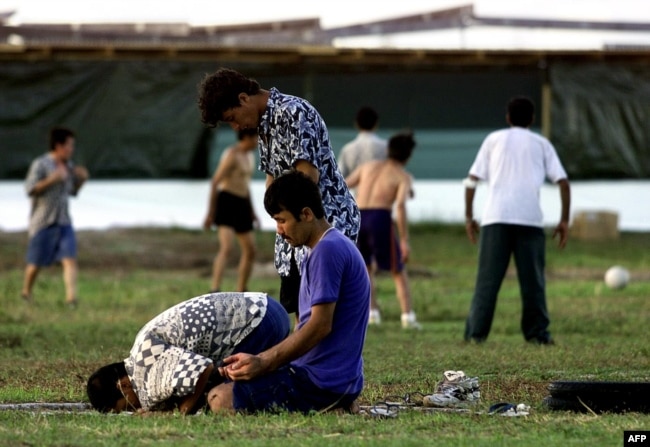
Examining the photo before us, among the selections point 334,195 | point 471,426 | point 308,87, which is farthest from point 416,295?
point 471,426

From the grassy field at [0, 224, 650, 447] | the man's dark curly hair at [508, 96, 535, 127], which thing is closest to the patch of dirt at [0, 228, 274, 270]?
the grassy field at [0, 224, 650, 447]

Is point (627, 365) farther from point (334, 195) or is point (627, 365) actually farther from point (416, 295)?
point (416, 295)

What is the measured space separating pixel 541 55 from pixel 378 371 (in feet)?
42.4

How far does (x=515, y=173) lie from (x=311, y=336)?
497 cm

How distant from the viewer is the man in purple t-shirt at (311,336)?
655 centimetres

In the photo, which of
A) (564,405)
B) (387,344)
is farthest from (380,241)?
(564,405)

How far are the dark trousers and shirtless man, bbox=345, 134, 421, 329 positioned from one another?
190 cm

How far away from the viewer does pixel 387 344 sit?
1119 cm

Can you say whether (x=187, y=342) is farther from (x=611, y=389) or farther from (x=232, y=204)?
(x=232, y=204)

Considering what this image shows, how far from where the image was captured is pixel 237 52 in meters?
20.6

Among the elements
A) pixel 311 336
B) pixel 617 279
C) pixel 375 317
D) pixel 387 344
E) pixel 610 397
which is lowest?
pixel 617 279

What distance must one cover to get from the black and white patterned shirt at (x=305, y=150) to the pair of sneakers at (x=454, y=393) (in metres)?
0.93

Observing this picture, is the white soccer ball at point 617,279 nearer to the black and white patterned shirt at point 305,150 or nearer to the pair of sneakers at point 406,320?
the pair of sneakers at point 406,320

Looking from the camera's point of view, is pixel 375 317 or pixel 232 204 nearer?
pixel 375 317
